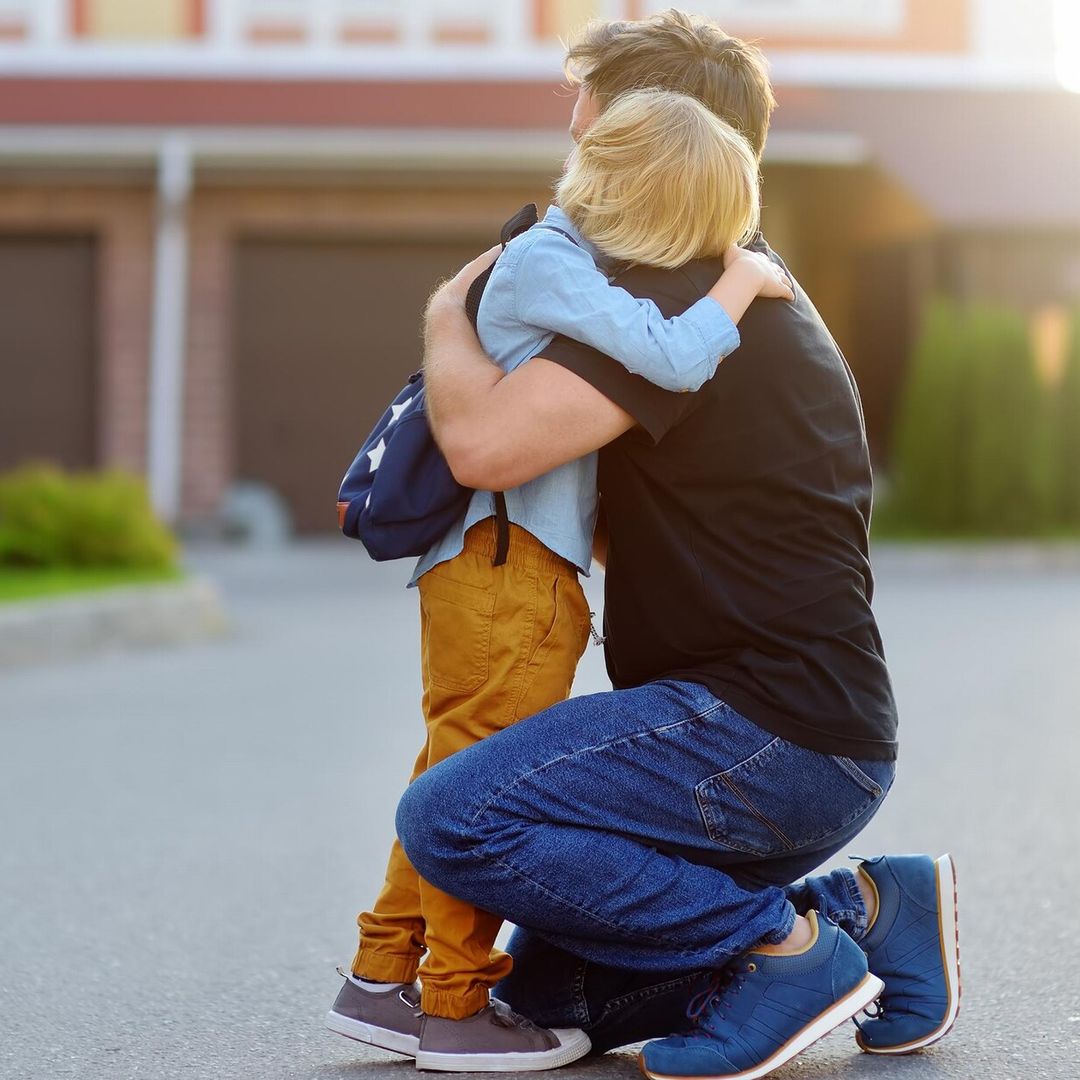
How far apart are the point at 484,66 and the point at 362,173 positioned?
1.62m

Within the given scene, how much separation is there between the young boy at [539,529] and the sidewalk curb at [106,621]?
6.40 metres

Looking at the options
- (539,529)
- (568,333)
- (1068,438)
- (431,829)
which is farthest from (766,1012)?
(1068,438)

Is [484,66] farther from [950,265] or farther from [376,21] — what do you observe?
[950,265]

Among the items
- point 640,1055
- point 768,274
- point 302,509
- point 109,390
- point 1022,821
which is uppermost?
point 768,274

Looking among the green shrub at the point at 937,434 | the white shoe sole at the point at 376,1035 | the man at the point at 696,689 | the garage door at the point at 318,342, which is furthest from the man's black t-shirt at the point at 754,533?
the garage door at the point at 318,342

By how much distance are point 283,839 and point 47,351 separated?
13.4 meters

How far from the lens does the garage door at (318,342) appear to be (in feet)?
57.8

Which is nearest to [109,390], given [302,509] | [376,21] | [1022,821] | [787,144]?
[302,509]

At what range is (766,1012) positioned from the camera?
2.80 m

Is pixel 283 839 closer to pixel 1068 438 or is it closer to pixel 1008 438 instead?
pixel 1008 438

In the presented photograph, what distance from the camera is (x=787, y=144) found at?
1661 cm

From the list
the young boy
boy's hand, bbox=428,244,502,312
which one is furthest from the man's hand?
the young boy

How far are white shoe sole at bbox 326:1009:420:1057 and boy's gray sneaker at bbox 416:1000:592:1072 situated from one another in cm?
3

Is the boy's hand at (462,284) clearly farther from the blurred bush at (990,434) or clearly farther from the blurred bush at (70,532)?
the blurred bush at (990,434)
